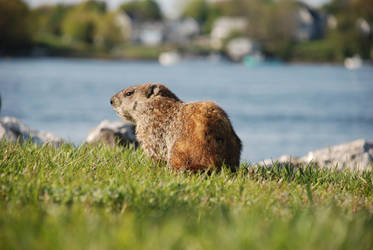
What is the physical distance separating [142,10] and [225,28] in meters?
37.3

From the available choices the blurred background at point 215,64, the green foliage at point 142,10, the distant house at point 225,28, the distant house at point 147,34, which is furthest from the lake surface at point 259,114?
the green foliage at point 142,10

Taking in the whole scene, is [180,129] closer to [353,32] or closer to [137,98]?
[137,98]

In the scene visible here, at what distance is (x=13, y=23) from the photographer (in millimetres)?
81188

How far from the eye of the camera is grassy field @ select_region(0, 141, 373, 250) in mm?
3475

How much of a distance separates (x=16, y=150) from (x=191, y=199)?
2.77 meters

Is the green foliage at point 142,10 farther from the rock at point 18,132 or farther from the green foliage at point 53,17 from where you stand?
the rock at point 18,132

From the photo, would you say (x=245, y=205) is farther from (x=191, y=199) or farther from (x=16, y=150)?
(x=16, y=150)

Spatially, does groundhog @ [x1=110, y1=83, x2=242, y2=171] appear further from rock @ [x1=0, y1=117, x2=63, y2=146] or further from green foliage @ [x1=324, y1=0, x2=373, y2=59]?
green foliage @ [x1=324, y1=0, x2=373, y2=59]

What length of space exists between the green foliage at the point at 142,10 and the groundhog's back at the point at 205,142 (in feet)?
547

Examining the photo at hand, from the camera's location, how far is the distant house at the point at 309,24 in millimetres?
Answer: 143250

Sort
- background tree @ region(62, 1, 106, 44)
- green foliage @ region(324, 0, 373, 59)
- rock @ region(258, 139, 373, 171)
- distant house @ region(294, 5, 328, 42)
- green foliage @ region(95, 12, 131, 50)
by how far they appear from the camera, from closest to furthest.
A: rock @ region(258, 139, 373, 171) < green foliage @ region(324, 0, 373, 59) < background tree @ region(62, 1, 106, 44) < green foliage @ region(95, 12, 131, 50) < distant house @ region(294, 5, 328, 42)

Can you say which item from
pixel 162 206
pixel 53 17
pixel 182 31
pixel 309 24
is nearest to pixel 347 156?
pixel 162 206

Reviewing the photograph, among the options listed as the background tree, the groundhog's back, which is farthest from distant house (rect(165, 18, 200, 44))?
the groundhog's back

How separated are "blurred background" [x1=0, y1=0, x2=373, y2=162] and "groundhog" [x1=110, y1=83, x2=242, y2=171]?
2.46m
